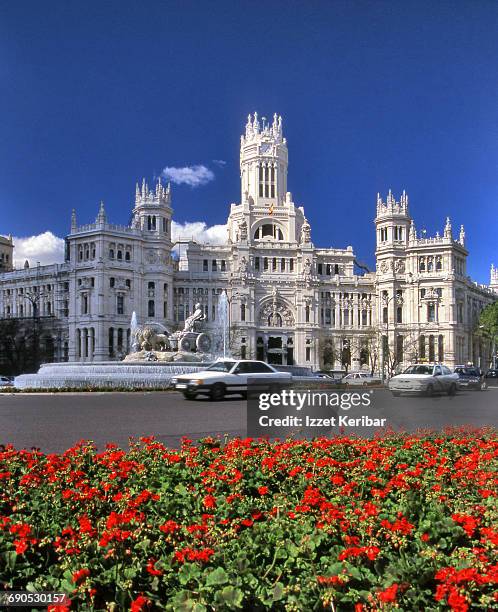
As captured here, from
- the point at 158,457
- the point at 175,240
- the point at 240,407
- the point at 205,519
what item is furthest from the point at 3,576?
the point at 175,240

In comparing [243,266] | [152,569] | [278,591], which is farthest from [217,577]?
[243,266]

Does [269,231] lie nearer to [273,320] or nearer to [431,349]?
[273,320]

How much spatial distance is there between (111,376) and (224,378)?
12.0 meters

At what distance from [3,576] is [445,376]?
91.4ft

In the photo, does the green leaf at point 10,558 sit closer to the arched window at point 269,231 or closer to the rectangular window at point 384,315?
the rectangular window at point 384,315

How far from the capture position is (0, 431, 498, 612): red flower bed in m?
4.57

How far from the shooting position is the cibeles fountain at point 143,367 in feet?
121

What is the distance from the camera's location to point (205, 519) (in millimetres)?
5867

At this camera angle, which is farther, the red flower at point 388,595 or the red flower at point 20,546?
the red flower at point 20,546

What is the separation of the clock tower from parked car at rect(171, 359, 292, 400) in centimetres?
8666

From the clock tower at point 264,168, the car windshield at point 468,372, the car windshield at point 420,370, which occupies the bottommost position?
the car windshield at point 468,372

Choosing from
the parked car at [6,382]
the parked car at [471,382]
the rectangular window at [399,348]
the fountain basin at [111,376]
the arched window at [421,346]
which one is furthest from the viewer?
the rectangular window at [399,348]

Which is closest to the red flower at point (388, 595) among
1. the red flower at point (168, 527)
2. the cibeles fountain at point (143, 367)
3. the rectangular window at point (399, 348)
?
the red flower at point (168, 527)

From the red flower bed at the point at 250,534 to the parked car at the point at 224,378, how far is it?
18546 mm
